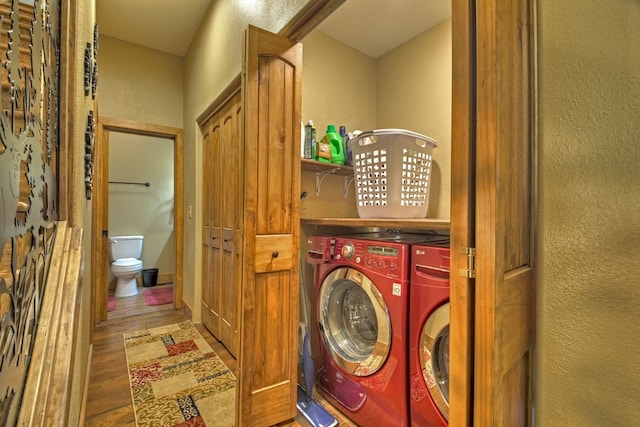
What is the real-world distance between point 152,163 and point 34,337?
4881 mm

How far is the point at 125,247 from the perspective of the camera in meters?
4.21

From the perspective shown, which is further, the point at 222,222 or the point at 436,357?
the point at 222,222

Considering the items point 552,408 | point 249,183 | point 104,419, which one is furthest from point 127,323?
point 552,408

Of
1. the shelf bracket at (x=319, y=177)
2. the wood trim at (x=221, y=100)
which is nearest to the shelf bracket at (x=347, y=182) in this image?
the shelf bracket at (x=319, y=177)

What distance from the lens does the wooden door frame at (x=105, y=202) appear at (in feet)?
9.25

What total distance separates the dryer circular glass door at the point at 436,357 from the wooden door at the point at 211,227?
1931 millimetres

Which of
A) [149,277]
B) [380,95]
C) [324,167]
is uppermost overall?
[380,95]

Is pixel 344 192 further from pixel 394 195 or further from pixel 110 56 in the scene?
pixel 110 56

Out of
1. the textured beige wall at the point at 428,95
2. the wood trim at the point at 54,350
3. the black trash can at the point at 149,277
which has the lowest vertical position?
the black trash can at the point at 149,277

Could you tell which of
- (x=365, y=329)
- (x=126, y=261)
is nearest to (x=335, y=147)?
(x=365, y=329)

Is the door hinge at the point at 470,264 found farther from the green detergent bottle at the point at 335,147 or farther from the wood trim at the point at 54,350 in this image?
the green detergent bottle at the point at 335,147

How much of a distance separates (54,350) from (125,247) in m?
4.36

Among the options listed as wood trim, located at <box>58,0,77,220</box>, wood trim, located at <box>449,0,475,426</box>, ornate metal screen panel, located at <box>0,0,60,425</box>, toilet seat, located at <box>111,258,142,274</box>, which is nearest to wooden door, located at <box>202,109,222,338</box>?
toilet seat, located at <box>111,258,142,274</box>

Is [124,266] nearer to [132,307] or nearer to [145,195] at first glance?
[132,307]
